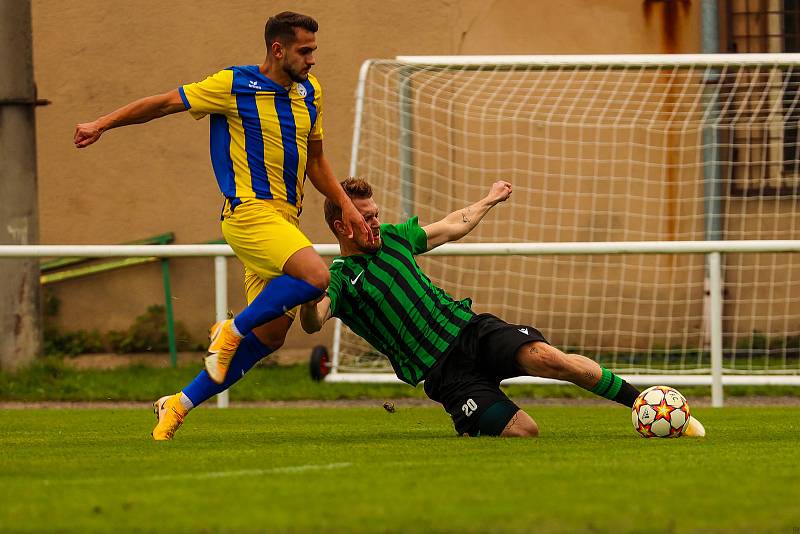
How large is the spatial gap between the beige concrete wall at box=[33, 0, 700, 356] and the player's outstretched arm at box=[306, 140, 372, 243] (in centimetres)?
673

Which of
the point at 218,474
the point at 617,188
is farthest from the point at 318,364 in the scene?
the point at 218,474

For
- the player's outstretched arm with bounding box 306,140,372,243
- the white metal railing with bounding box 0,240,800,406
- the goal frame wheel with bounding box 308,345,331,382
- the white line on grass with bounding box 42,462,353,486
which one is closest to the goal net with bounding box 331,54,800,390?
the goal frame wheel with bounding box 308,345,331,382

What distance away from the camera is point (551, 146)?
13.7 meters

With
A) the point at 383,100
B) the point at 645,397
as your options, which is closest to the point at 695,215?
the point at 383,100

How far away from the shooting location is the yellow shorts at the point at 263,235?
22.0ft

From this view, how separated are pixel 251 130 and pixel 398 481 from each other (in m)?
2.54

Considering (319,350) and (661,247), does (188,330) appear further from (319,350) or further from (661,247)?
(661,247)

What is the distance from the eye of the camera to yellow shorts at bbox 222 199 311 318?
6.71 m

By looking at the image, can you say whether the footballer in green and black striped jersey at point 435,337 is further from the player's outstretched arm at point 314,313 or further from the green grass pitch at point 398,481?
the green grass pitch at point 398,481

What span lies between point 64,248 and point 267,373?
307cm

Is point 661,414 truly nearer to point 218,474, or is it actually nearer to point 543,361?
point 543,361

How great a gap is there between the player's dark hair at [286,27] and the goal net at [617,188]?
5964 mm

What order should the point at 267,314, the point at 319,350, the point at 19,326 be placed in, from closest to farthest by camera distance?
the point at 267,314
the point at 319,350
the point at 19,326

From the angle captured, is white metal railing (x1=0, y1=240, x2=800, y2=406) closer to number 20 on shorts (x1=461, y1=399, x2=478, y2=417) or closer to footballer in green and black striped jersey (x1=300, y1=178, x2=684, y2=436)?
footballer in green and black striped jersey (x1=300, y1=178, x2=684, y2=436)
